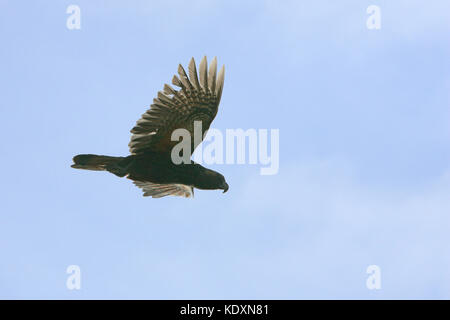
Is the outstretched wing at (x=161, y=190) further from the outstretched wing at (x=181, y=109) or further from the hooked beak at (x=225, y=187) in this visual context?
the outstretched wing at (x=181, y=109)

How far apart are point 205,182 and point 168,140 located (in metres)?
1.02

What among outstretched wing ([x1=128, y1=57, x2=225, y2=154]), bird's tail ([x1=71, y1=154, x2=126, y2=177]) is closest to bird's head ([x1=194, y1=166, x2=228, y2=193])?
outstretched wing ([x1=128, y1=57, x2=225, y2=154])

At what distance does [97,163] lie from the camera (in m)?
18.7

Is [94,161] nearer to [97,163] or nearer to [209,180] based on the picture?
[97,163]

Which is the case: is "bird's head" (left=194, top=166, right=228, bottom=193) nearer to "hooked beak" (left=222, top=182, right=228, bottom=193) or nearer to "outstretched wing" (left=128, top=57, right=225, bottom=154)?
"hooked beak" (left=222, top=182, right=228, bottom=193)

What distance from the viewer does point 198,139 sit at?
1856 centimetres

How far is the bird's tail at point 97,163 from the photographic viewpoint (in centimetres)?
1862

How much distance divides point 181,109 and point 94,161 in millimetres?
1703

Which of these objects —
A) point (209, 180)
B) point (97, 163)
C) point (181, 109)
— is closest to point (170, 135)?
point (181, 109)

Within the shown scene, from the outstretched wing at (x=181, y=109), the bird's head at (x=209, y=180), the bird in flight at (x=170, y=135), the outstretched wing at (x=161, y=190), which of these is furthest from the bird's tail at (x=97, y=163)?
the bird's head at (x=209, y=180)

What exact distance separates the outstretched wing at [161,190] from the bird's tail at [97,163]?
1.03 metres
